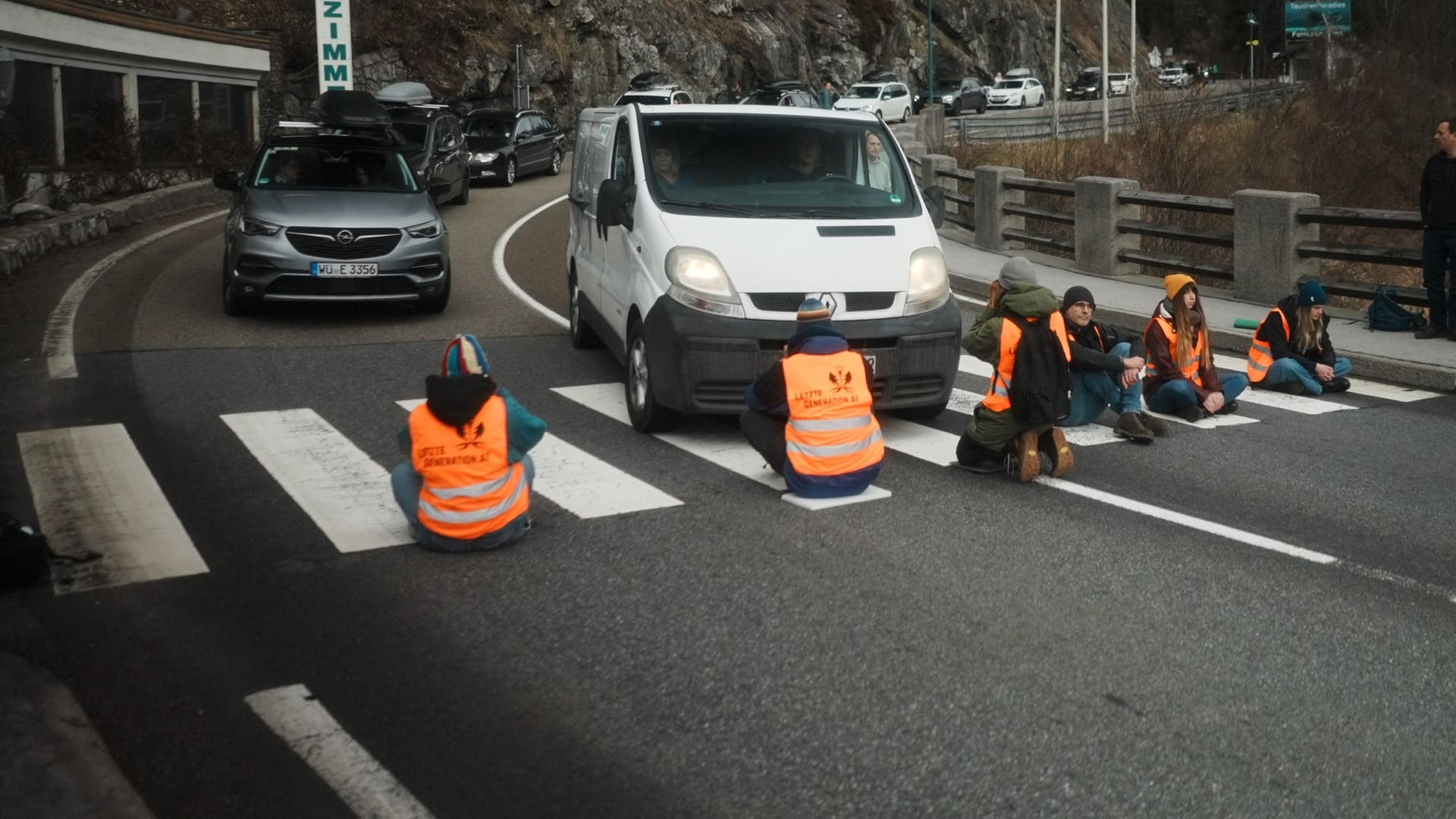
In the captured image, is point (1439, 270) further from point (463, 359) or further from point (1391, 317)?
point (463, 359)

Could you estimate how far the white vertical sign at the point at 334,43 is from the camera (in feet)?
90.6

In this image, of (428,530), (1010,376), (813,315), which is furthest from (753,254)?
(428,530)

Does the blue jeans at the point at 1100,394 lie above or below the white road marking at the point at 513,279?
below

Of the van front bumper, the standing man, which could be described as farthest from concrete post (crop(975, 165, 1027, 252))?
the van front bumper

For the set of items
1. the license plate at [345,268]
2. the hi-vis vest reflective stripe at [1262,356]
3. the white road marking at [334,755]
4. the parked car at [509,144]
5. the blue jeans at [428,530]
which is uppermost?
the parked car at [509,144]

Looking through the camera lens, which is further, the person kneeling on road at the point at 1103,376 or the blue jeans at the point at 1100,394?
the blue jeans at the point at 1100,394

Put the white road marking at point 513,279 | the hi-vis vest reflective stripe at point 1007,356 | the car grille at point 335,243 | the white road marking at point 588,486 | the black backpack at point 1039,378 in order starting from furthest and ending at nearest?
the white road marking at point 513,279 < the car grille at point 335,243 < the hi-vis vest reflective stripe at point 1007,356 < the black backpack at point 1039,378 < the white road marking at point 588,486

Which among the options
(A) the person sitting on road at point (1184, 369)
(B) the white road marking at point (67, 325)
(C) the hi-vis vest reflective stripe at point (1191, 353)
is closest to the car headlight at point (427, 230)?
(B) the white road marking at point (67, 325)

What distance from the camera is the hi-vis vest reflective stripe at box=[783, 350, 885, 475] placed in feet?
25.1

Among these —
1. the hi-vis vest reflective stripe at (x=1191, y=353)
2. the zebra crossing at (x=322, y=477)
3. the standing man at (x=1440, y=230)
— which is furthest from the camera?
the standing man at (x=1440, y=230)

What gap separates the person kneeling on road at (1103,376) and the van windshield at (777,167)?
1.41m

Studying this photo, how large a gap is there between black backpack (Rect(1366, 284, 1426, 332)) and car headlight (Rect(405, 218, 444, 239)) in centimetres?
833

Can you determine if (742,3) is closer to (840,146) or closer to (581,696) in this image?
(840,146)

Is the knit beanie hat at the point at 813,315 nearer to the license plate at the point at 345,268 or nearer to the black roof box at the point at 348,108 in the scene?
the license plate at the point at 345,268
